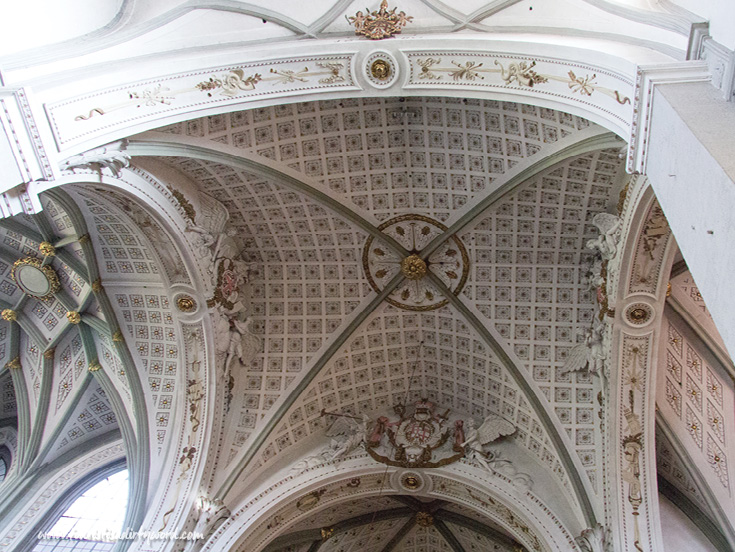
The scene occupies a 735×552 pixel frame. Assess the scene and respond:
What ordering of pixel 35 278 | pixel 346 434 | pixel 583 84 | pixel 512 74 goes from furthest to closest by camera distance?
1. pixel 346 434
2. pixel 35 278
3. pixel 512 74
4. pixel 583 84

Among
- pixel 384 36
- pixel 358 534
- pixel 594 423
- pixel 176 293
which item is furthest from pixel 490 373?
pixel 384 36

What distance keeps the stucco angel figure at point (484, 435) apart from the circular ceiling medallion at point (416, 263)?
2.64m

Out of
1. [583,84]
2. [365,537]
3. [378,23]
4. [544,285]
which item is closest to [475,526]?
[365,537]

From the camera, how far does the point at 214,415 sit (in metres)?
13.2

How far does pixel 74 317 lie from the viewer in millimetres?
14000

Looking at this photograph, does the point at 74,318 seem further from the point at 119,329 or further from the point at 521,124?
the point at 521,124

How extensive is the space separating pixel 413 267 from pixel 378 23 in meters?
5.24

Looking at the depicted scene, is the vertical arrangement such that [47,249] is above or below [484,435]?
above

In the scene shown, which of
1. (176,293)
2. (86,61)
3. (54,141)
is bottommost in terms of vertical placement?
(54,141)

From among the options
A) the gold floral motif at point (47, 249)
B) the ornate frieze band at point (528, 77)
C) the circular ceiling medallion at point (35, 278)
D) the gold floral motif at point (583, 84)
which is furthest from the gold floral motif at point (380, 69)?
the circular ceiling medallion at point (35, 278)

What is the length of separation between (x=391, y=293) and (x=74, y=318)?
6643 millimetres

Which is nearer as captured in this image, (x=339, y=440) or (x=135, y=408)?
(x=135, y=408)

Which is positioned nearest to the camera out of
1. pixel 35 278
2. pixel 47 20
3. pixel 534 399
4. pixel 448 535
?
pixel 47 20

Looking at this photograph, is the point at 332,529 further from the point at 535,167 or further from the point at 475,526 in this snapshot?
the point at 535,167
